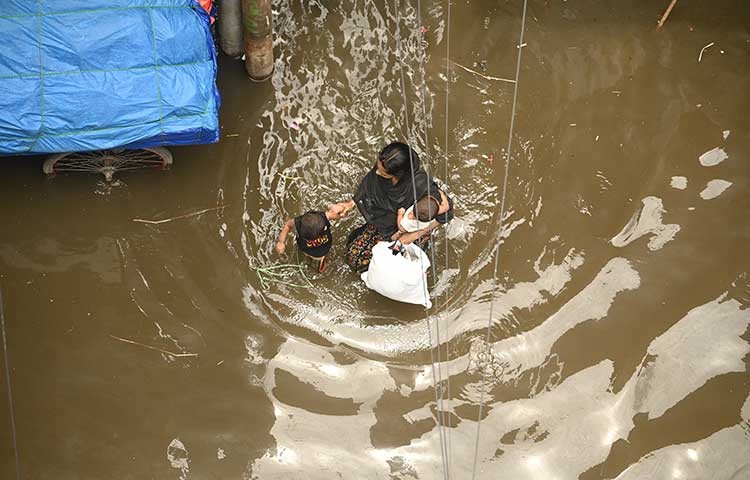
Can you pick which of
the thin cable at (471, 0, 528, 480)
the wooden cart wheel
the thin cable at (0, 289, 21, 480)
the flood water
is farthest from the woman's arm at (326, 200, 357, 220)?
the thin cable at (0, 289, 21, 480)

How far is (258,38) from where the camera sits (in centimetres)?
491

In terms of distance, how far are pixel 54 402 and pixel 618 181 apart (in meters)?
3.79

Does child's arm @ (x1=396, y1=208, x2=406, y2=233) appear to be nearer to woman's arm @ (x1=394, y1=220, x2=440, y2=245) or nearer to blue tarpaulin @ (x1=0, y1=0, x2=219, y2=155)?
woman's arm @ (x1=394, y1=220, x2=440, y2=245)

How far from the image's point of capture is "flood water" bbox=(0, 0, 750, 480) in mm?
4418

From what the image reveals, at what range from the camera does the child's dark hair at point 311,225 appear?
13.6ft

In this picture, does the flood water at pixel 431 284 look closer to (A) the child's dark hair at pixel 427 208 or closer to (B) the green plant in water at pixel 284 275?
(B) the green plant in water at pixel 284 275

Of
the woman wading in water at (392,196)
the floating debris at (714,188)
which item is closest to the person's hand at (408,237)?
the woman wading in water at (392,196)

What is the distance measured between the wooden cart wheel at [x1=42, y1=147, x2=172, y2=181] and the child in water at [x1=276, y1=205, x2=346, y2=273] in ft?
3.18

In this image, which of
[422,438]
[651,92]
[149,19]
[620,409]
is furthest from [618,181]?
[149,19]

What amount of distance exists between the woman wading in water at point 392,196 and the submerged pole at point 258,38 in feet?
4.31

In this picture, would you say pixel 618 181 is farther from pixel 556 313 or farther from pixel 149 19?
pixel 149 19

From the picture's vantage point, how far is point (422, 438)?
175 inches

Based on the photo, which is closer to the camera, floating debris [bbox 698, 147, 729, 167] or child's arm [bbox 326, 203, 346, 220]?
child's arm [bbox 326, 203, 346, 220]

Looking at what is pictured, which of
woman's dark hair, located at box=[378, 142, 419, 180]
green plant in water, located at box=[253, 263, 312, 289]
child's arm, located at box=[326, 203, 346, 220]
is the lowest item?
green plant in water, located at box=[253, 263, 312, 289]
